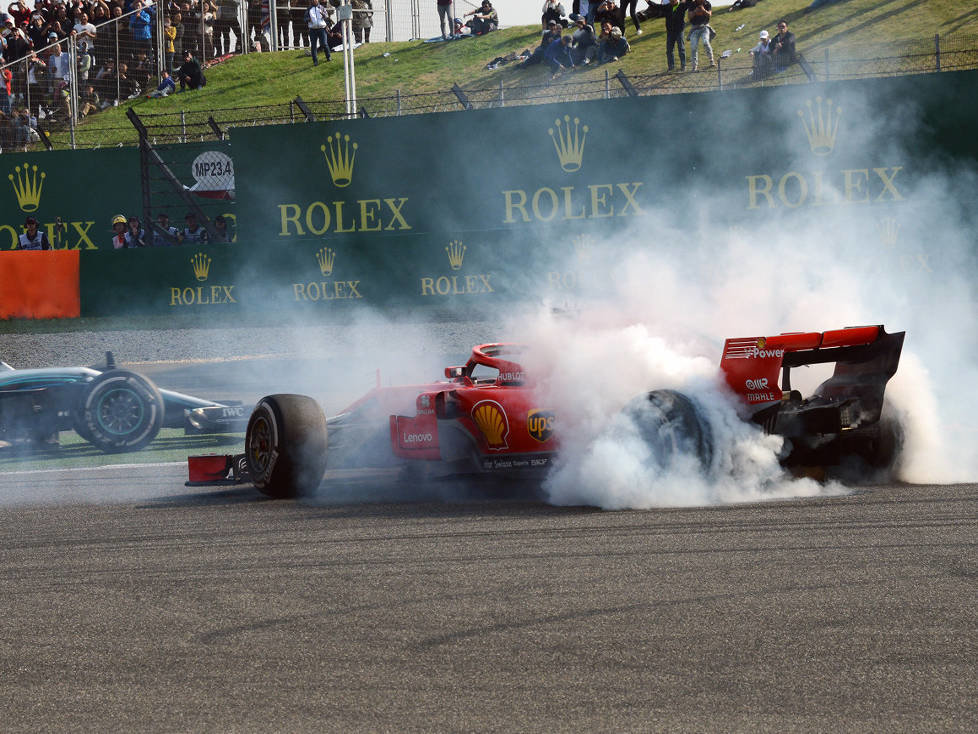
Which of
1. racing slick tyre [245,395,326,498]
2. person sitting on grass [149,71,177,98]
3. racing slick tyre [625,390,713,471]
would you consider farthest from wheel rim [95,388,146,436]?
person sitting on grass [149,71,177,98]

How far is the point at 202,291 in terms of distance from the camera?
Answer: 60.8 ft

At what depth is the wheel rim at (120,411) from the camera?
10602 millimetres

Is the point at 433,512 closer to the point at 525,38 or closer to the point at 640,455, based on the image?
the point at 640,455

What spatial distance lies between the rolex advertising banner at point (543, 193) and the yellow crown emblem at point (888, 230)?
0.04 m

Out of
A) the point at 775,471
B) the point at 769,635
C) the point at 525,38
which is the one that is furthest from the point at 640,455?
the point at 525,38

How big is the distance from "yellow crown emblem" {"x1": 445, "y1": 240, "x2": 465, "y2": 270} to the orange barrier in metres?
5.83

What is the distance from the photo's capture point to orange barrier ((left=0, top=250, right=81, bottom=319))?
18.5 m

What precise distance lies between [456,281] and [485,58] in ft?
44.1

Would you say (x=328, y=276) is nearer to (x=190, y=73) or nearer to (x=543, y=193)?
(x=543, y=193)

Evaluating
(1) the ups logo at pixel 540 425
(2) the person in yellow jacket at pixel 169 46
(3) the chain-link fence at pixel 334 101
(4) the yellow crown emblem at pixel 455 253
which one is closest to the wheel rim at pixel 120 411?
(1) the ups logo at pixel 540 425

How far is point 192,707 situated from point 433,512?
3.29 meters

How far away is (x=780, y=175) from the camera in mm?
17062

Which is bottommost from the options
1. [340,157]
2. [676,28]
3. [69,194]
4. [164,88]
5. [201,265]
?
[201,265]

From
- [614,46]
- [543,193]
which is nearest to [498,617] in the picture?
[543,193]
